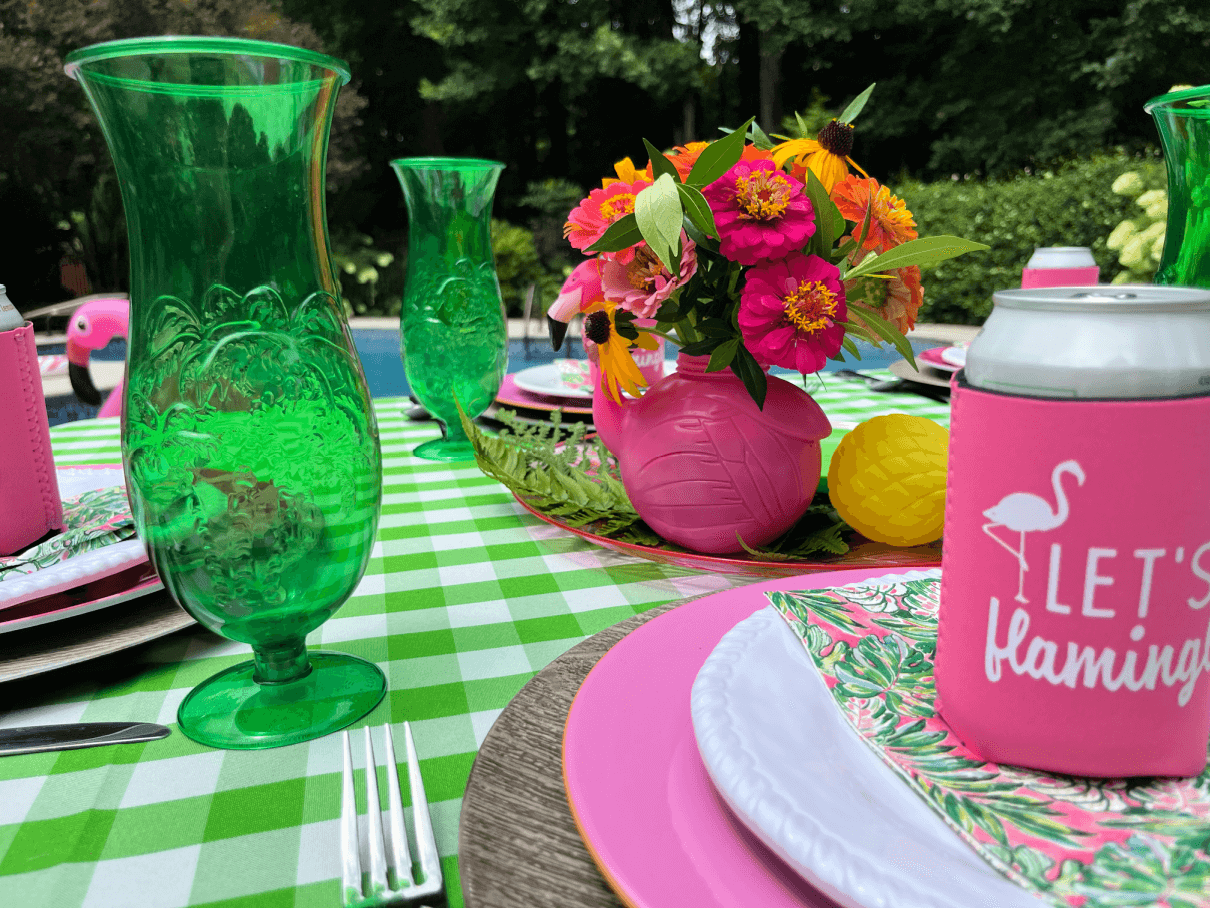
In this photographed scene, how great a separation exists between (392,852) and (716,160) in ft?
1.52

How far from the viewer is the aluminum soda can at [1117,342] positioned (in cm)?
24

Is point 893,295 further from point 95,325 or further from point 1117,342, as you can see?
point 95,325

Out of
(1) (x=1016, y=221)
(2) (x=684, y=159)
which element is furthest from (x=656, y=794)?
(1) (x=1016, y=221)

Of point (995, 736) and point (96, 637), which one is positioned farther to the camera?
point (96, 637)

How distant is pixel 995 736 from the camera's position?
0.94ft

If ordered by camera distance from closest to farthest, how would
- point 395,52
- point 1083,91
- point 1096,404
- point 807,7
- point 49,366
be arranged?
1. point 1096,404
2. point 49,366
3. point 807,7
4. point 1083,91
5. point 395,52

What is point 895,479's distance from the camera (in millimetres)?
595

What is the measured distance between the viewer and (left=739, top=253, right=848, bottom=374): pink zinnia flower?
564mm

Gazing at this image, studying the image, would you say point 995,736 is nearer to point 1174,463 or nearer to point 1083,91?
point 1174,463

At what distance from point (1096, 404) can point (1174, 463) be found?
0.03 m

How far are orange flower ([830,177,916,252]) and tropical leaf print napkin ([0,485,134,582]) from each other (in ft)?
1.77

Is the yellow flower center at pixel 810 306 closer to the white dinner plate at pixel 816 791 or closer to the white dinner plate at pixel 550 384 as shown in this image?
the white dinner plate at pixel 816 791

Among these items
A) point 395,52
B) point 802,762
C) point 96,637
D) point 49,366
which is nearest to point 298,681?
point 96,637

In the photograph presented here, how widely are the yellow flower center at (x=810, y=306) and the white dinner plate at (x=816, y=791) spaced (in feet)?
0.94
